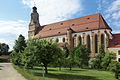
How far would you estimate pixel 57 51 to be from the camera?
26.1m

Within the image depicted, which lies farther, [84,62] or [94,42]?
[94,42]

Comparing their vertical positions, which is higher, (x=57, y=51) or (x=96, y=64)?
(x=57, y=51)

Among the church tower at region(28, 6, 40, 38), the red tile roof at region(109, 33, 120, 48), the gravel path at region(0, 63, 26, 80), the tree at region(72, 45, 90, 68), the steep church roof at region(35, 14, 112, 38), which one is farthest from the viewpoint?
the church tower at region(28, 6, 40, 38)

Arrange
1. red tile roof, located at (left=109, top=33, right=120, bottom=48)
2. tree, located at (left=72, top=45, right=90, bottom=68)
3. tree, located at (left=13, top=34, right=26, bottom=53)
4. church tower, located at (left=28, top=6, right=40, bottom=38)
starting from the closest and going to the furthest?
tree, located at (left=72, top=45, right=90, bottom=68)
red tile roof, located at (left=109, top=33, right=120, bottom=48)
tree, located at (left=13, top=34, right=26, bottom=53)
church tower, located at (left=28, top=6, right=40, bottom=38)

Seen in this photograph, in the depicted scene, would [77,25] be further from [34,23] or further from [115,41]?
[34,23]

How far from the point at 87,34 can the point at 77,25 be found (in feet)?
20.6

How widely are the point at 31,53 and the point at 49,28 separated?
45.8 metres

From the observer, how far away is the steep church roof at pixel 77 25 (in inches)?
2062

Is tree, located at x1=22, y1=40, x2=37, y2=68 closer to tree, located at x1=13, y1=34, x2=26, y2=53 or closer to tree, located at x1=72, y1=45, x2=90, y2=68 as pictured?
tree, located at x1=72, y1=45, x2=90, y2=68

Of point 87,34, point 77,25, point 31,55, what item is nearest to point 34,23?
point 77,25

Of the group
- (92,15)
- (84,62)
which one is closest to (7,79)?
(84,62)

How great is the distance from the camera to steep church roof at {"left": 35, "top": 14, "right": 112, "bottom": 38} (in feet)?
172

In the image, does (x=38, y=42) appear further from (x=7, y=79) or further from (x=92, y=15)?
(x=92, y=15)

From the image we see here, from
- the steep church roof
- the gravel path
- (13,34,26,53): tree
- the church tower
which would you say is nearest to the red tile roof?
the steep church roof
